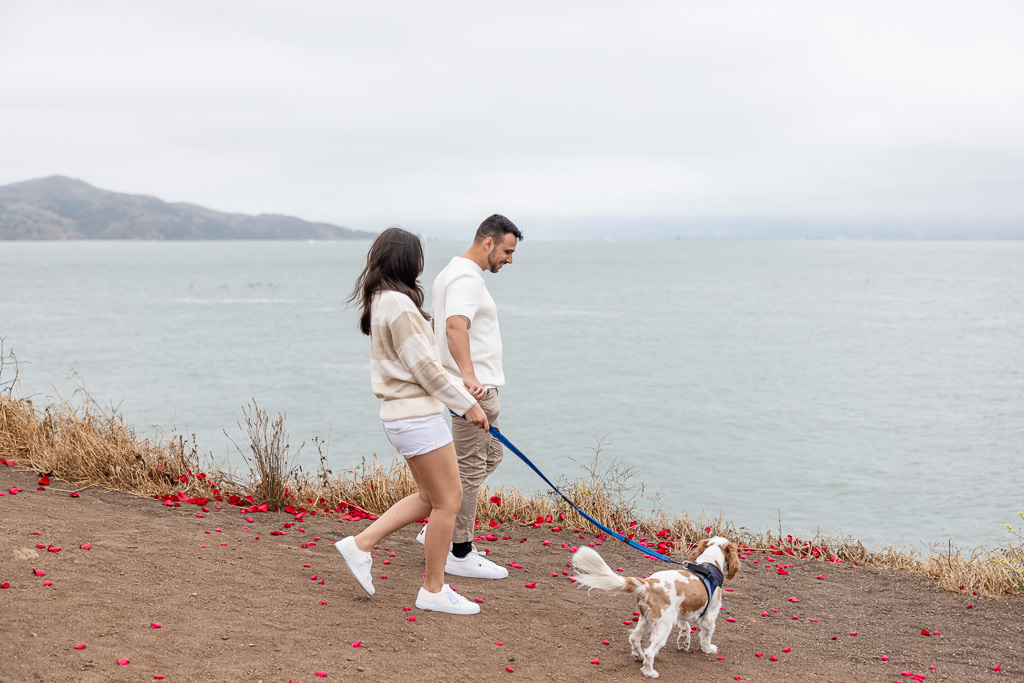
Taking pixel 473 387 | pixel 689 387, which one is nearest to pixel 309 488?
pixel 473 387

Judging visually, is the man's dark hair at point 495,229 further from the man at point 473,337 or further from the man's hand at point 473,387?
the man's hand at point 473,387

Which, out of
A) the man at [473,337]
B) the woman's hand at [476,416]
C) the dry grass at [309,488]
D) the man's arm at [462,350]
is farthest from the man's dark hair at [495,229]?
the dry grass at [309,488]

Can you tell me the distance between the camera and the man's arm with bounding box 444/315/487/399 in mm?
5137

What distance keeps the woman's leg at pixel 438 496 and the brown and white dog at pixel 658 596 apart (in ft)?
2.58

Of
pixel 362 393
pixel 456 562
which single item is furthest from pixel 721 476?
pixel 456 562

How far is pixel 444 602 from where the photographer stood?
502 cm

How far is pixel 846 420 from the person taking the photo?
95.7ft

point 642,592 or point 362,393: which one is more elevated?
point 642,592

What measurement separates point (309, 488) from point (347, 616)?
3530mm

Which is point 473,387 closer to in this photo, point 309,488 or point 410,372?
point 410,372

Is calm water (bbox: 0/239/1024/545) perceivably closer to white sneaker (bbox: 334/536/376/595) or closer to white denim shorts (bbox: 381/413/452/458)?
white sneaker (bbox: 334/536/376/595)

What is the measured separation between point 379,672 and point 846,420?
27948 millimetres

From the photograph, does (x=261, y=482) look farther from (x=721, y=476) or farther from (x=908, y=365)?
(x=908, y=365)

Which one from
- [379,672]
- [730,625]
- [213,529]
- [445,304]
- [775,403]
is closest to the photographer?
[379,672]
